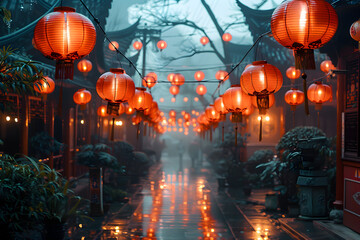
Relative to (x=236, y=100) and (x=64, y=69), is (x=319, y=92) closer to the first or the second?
(x=236, y=100)

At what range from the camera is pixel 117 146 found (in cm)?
2275

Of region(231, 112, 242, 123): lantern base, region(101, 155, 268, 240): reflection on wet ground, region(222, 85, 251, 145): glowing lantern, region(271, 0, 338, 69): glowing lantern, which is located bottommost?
region(101, 155, 268, 240): reflection on wet ground

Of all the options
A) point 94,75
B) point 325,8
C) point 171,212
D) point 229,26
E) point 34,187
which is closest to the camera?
point 325,8

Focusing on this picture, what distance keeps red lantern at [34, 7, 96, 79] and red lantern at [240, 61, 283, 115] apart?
10.8 ft

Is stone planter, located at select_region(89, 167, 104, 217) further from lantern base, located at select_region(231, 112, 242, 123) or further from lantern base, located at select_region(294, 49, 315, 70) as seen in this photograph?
lantern base, located at select_region(294, 49, 315, 70)

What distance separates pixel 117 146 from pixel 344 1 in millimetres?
15396

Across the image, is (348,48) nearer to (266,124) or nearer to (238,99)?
(238,99)

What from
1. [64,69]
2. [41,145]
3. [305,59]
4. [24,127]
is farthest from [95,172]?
[305,59]

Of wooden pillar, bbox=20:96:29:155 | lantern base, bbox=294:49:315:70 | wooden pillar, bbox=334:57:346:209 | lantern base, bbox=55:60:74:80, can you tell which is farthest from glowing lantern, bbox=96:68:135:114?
wooden pillar, bbox=334:57:346:209

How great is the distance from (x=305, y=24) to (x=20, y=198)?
5.28 m

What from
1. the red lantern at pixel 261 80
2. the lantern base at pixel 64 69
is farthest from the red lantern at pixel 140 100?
the lantern base at pixel 64 69

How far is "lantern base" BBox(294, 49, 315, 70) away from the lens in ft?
20.7

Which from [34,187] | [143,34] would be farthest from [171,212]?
[143,34]

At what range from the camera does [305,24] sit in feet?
20.2
